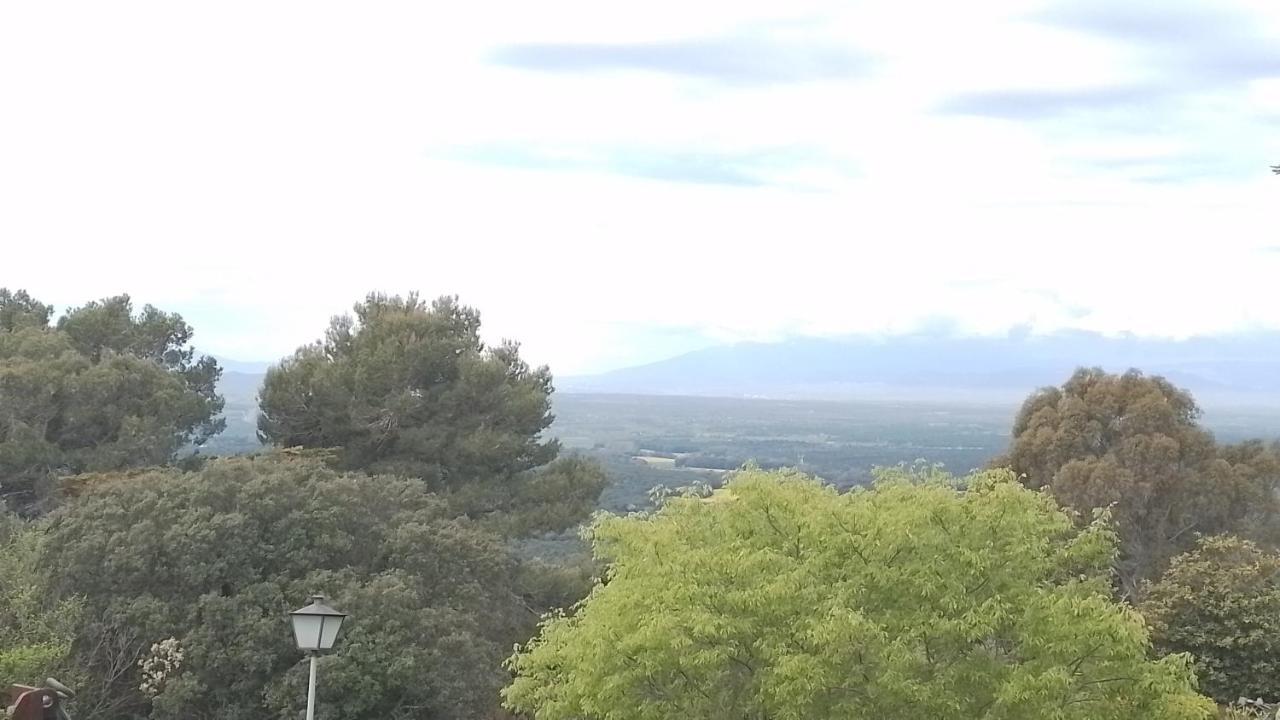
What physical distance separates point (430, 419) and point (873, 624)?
753 inches

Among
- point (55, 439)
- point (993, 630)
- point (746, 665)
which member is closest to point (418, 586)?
point (746, 665)

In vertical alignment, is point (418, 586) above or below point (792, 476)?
below

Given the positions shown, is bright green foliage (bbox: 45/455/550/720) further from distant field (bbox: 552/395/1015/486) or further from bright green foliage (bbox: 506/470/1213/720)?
distant field (bbox: 552/395/1015/486)

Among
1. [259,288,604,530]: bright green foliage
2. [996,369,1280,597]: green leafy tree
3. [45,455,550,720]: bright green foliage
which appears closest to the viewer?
[45,455,550,720]: bright green foliage

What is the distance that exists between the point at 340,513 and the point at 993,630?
34.4 ft

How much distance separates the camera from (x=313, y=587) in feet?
53.7

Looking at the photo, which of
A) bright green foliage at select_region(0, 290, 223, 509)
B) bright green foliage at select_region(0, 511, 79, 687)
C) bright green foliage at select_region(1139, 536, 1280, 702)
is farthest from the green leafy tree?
bright green foliage at select_region(0, 511, 79, 687)

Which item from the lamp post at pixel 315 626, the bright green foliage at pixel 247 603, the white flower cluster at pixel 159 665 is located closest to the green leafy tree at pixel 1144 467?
the bright green foliage at pixel 247 603

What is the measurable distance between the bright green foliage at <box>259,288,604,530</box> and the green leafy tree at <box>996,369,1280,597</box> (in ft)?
34.3

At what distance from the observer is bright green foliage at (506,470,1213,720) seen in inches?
402

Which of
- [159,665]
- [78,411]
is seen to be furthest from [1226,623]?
[78,411]

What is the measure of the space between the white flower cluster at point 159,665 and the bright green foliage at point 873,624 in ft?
19.5

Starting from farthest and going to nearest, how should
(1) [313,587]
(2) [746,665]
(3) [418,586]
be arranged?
1. (3) [418,586]
2. (1) [313,587]
3. (2) [746,665]

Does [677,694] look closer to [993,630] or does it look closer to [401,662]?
[993,630]
